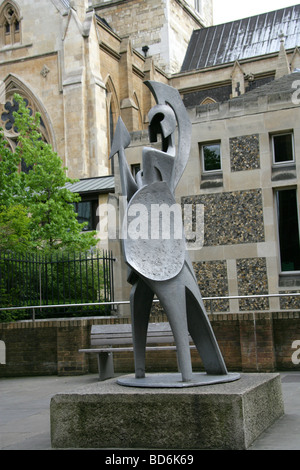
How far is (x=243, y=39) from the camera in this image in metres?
51.1

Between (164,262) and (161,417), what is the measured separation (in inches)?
62.1

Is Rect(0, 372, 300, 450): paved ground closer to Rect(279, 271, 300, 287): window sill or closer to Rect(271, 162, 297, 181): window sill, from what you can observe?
Rect(279, 271, 300, 287): window sill

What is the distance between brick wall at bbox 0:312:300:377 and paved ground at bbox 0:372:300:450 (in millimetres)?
431

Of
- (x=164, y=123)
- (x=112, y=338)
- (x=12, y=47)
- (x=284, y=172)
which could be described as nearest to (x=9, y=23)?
(x=12, y=47)

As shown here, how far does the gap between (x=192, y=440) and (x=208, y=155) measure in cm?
1127

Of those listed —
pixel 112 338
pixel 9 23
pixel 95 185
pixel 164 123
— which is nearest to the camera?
pixel 164 123

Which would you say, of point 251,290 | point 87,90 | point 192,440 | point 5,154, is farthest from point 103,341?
point 87,90

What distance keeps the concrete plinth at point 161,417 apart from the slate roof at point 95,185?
20985mm

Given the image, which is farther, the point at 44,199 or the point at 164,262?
the point at 44,199

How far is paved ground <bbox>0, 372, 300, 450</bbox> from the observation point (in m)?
5.68

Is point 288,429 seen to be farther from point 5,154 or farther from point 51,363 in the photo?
point 5,154

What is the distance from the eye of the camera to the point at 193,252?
50.3 feet

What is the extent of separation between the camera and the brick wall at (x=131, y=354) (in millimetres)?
11234

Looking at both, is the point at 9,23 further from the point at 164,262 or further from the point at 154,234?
the point at 164,262
